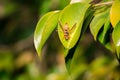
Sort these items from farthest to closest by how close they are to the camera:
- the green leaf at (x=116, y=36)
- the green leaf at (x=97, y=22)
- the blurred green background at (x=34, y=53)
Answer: the blurred green background at (x=34, y=53), the green leaf at (x=97, y=22), the green leaf at (x=116, y=36)

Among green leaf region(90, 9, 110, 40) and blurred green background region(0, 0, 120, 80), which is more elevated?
green leaf region(90, 9, 110, 40)

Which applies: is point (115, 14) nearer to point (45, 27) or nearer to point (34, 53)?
point (45, 27)

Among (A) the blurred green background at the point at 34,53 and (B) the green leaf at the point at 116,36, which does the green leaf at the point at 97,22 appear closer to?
(B) the green leaf at the point at 116,36

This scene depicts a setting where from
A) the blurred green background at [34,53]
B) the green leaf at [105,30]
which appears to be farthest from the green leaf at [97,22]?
the blurred green background at [34,53]

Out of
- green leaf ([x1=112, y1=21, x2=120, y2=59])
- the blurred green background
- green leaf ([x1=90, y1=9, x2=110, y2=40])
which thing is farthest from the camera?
the blurred green background

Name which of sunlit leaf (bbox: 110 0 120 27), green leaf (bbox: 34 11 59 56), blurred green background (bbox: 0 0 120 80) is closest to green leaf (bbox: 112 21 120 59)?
sunlit leaf (bbox: 110 0 120 27)

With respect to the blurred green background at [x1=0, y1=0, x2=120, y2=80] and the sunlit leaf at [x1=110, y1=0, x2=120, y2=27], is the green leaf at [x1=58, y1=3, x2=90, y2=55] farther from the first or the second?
the blurred green background at [x1=0, y1=0, x2=120, y2=80]
